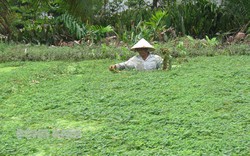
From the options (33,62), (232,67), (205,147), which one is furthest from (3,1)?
(205,147)

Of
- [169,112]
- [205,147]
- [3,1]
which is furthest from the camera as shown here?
[3,1]

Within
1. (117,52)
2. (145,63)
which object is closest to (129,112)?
(145,63)

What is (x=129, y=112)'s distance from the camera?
3928 millimetres

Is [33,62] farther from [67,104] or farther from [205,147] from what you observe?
[205,147]

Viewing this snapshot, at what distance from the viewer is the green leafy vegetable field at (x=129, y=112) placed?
3.13 metres

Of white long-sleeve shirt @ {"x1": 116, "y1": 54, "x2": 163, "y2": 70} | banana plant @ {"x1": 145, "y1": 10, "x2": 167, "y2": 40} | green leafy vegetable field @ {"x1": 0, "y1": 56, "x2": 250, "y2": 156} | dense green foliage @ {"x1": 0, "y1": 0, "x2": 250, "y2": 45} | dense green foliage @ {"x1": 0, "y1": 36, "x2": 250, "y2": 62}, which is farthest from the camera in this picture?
dense green foliage @ {"x1": 0, "y1": 0, "x2": 250, "y2": 45}

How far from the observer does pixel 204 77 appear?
5254 millimetres

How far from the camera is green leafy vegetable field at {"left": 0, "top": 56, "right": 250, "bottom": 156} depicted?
3135 millimetres

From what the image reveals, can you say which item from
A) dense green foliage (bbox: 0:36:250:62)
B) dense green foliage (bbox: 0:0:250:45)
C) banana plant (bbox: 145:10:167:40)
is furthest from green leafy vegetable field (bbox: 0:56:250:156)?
dense green foliage (bbox: 0:0:250:45)

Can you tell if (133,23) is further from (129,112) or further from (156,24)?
(129,112)

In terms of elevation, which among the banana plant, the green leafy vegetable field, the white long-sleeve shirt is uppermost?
the banana plant

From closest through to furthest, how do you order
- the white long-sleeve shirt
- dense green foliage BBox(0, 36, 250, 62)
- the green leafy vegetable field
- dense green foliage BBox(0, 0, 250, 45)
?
the green leafy vegetable field → the white long-sleeve shirt → dense green foliage BBox(0, 36, 250, 62) → dense green foliage BBox(0, 0, 250, 45)

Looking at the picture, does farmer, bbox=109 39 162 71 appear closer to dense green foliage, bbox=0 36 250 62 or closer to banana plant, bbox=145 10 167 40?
dense green foliage, bbox=0 36 250 62

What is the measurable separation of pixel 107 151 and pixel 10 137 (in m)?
0.88
